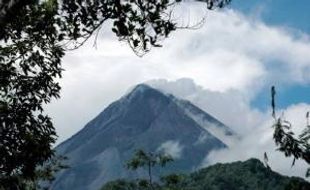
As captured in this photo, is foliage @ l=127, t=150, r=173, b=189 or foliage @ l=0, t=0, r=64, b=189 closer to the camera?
foliage @ l=0, t=0, r=64, b=189

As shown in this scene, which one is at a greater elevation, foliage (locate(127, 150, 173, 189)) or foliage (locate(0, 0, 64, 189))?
foliage (locate(127, 150, 173, 189))

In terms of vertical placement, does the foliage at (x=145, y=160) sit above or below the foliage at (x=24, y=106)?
above

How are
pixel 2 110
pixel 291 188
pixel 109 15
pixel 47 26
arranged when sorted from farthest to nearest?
1. pixel 2 110
2. pixel 47 26
3. pixel 109 15
4. pixel 291 188

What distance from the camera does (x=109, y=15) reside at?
11219 mm

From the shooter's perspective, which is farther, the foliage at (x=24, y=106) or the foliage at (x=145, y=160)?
the foliage at (x=145, y=160)

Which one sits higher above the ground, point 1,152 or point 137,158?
point 137,158

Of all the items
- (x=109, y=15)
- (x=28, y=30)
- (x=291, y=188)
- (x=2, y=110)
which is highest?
(x=28, y=30)

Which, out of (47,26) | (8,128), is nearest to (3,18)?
(47,26)

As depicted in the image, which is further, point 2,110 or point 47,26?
point 2,110

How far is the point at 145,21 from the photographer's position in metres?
11.8

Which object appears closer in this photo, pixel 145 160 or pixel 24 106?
pixel 24 106

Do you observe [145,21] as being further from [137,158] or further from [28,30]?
[137,158]

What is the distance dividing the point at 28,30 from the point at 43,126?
2922mm

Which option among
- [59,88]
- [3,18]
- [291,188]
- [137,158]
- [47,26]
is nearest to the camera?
[3,18]
